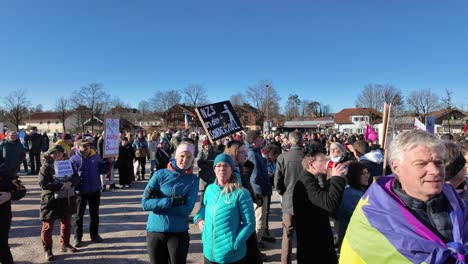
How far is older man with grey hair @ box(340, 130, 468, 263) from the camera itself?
140 cm

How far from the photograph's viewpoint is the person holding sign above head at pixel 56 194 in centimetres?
464

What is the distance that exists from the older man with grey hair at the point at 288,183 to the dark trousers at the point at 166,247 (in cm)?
154

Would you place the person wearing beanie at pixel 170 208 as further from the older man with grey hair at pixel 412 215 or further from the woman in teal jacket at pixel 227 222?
the older man with grey hair at pixel 412 215

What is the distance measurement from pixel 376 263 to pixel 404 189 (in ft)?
1.50

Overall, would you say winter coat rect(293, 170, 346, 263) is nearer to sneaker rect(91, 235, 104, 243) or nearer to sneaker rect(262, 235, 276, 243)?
sneaker rect(262, 235, 276, 243)

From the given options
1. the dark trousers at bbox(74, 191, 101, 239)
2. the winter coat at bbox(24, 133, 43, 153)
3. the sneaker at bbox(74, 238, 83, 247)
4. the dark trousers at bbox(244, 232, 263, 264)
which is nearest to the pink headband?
the dark trousers at bbox(244, 232, 263, 264)

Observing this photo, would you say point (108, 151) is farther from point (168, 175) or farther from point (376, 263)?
point (376, 263)

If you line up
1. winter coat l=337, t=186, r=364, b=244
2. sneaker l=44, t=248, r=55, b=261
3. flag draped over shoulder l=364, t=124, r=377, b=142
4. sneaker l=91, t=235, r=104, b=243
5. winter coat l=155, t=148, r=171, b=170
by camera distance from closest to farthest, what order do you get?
winter coat l=337, t=186, r=364, b=244 → sneaker l=44, t=248, r=55, b=261 → sneaker l=91, t=235, r=104, b=243 → winter coat l=155, t=148, r=171, b=170 → flag draped over shoulder l=364, t=124, r=377, b=142

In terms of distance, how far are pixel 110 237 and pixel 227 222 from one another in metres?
3.83

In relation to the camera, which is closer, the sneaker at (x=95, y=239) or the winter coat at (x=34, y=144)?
the sneaker at (x=95, y=239)

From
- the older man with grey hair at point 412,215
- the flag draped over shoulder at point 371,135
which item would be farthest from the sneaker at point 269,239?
the flag draped over shoulder at point 371,135

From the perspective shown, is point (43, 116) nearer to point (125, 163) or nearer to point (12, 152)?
point (12, 152)

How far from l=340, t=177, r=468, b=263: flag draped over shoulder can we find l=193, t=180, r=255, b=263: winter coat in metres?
1.35

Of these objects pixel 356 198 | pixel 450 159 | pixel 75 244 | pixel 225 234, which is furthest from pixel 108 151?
pixel 450 159
